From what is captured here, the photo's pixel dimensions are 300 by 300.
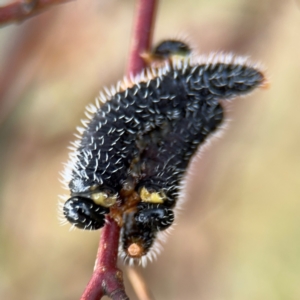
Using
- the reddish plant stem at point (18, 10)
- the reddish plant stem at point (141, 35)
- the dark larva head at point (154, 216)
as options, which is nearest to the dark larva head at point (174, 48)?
the reddish plant stem at point (141, 35)

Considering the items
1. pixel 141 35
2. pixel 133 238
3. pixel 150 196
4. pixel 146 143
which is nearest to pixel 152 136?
pixel 146 143

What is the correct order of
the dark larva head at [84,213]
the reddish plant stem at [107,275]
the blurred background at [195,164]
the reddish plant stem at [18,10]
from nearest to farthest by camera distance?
the reddish plant stem at [107,275]
the dark larva head at [84,213]
the reddish plant stem at [18,10]
the blurred background at [195,164]

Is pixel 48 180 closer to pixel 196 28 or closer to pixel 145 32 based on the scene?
pixel 196 28

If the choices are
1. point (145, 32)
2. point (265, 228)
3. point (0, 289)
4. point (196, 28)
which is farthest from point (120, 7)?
point (0, 289)

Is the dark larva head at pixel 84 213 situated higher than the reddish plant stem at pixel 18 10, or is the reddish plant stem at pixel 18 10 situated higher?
the reddish plant stem at pixel 18 10

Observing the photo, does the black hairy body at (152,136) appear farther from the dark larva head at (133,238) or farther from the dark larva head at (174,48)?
the dark larva head at (174,48)

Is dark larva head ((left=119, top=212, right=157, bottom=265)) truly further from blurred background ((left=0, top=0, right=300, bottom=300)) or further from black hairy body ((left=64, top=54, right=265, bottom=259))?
blurred background ((left=0, top=0, right=300, bottom=300))

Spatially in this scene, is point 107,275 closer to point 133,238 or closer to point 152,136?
point 133,238
